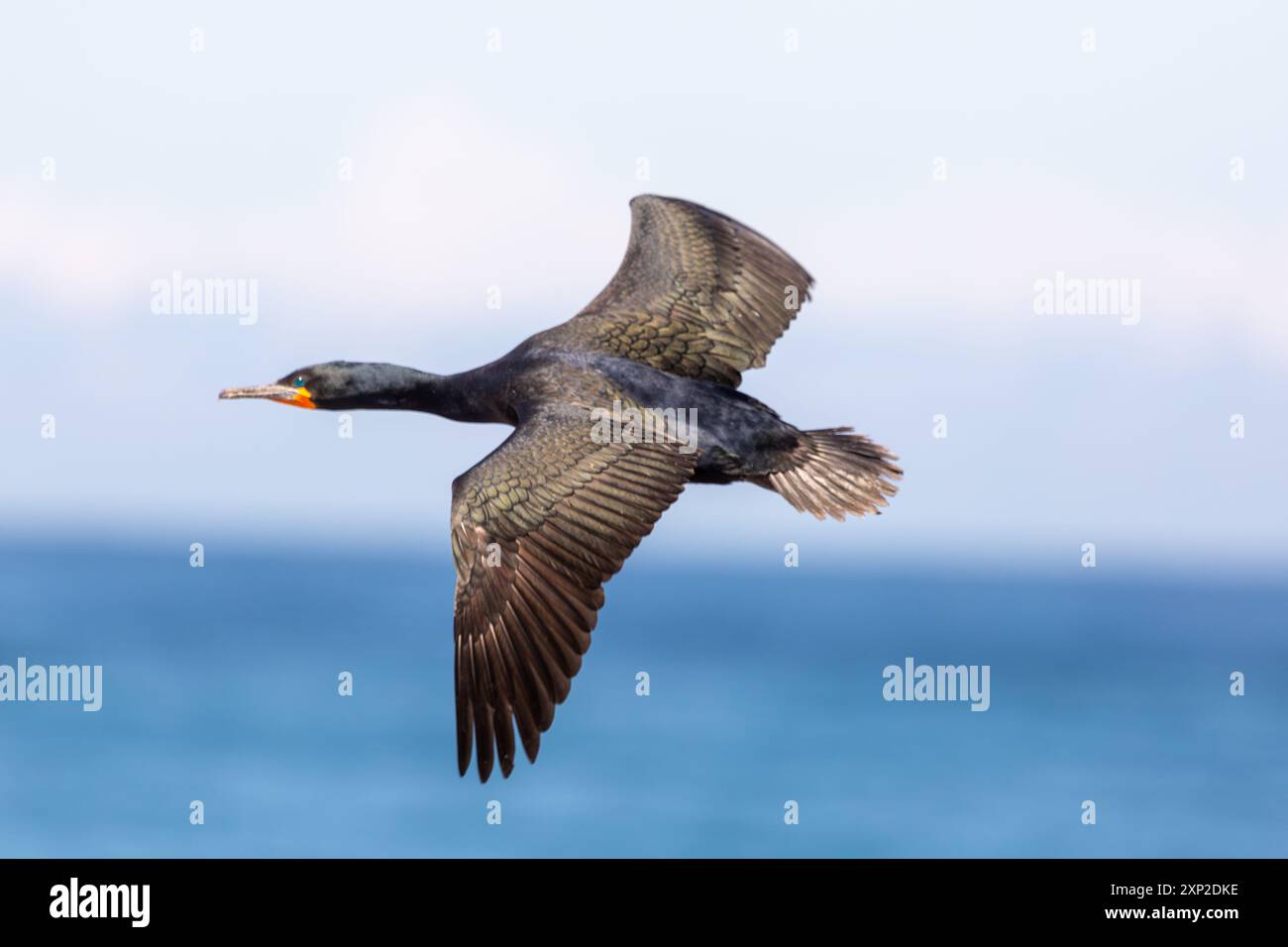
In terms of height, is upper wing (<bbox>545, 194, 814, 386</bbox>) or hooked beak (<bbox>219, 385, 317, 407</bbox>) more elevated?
upper wing (<bbox>545, 194, 814, 386</bbox>)

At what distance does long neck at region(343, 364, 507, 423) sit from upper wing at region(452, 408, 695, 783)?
1034 millimetres

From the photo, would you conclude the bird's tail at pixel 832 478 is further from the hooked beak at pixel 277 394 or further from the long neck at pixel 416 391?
the hooked beak at pixel 277 394

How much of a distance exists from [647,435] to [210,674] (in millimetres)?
56793

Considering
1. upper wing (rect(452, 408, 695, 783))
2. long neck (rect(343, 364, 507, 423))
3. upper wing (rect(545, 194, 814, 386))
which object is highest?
upper wing (rect(545, 194, 814, 386))

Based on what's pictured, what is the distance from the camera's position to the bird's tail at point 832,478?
A: 10.3 meters

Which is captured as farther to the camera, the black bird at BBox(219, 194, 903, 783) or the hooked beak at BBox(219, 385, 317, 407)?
the hooked beak at BBox(219, 385, 317, 407)

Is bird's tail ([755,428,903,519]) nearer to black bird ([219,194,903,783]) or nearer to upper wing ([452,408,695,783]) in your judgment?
black bird ([219,194,903,783])

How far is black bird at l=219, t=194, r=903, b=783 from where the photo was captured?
8.97 meters

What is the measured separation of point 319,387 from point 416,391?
0.51 metres

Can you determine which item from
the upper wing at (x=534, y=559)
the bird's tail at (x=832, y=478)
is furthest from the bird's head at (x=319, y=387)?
the bird's tail at (x=832, y=478)

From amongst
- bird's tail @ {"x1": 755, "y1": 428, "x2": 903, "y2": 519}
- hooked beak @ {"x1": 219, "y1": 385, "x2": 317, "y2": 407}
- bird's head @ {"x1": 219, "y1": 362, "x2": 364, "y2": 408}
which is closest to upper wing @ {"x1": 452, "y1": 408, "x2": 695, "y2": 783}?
bird's tail @ {"x1": 755, "y1": 428, "x2": 903, "y2": 519}

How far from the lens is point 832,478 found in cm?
Answer: 1036

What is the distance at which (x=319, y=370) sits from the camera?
35.1ft

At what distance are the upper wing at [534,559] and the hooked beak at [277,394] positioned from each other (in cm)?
171
